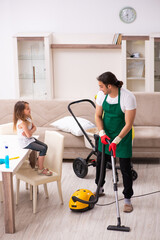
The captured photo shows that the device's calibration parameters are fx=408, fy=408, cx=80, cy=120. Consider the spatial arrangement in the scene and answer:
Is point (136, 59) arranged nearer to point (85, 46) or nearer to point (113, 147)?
point (85, 46)

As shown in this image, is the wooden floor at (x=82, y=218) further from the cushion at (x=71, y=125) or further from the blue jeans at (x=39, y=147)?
the cushion at (x=71, y=125)

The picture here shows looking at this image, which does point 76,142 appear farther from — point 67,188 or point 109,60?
point 109,60

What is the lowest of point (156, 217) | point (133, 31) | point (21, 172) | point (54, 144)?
point (156, 217)

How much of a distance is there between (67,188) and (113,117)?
1138 millimetres

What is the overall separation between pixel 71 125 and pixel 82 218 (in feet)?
5.78

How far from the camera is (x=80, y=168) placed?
482cm

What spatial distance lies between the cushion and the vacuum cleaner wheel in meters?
0.49

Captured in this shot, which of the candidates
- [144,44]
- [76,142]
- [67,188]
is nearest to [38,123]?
[76,142]

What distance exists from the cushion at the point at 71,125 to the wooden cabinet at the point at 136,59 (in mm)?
1383

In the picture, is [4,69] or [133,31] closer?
[133,31]

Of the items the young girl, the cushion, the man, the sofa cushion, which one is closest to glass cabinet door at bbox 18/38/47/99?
the cushion

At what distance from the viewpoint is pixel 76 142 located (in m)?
5.27

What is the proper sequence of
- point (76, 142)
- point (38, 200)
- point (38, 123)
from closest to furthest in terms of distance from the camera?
point (38, 200), point (76, 142), point (38, 123)

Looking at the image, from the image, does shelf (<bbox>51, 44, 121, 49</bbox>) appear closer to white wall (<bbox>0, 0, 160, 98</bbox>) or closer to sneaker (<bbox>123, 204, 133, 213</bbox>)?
white wall (<bbox>0, 0, 160, 98</bbox>)
